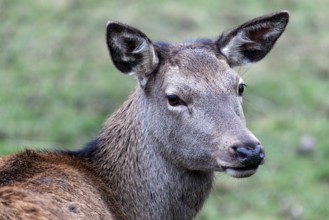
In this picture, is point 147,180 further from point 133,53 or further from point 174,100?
point 133,53

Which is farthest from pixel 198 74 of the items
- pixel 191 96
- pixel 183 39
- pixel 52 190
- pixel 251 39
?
pixel 183 39

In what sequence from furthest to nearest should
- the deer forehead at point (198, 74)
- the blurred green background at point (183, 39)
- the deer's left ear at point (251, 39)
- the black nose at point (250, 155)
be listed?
the blurred green background at point (183, 39) → the deer's left ear at point (251, 39) → the deer forehead at point (198, 74) → the black nose at point (250, 155)

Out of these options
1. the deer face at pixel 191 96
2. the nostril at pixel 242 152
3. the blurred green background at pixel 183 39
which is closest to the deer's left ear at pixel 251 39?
the deer face at pixel 191 96

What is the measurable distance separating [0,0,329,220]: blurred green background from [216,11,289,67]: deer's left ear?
2314mm

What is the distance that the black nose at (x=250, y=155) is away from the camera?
23.7 ft

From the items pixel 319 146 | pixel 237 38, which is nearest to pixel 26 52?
pixel 319 146

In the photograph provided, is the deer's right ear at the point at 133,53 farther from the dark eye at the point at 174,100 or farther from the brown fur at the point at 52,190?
the brown fur at the point at 52,190

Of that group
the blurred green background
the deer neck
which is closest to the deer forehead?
the deer neck

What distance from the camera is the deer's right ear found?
7879mm

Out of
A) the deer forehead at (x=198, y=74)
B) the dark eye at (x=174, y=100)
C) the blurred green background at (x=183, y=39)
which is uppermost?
the deer forehead at (x=198, y=74)

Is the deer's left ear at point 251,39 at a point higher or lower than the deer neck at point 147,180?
higher

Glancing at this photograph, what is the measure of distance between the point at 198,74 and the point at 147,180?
3.13 ft

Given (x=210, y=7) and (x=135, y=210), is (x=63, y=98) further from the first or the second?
(x=135, y=210)

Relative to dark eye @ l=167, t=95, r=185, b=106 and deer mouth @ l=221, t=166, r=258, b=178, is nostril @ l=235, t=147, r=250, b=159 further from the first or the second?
dark eye @ l=167, t=95, r=185, b=106
